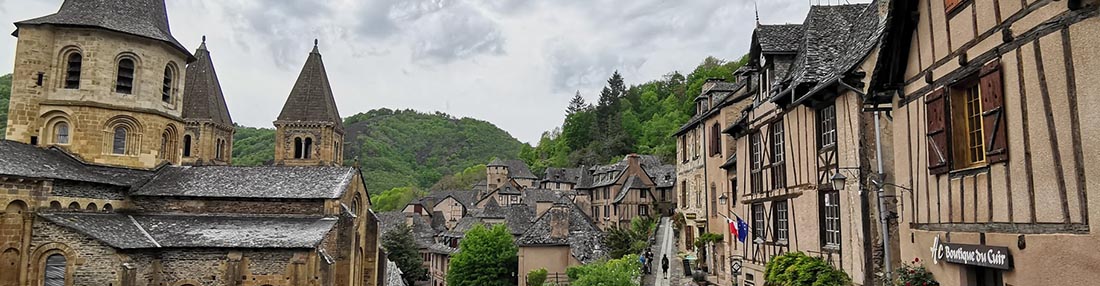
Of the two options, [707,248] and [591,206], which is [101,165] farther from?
[591,206]

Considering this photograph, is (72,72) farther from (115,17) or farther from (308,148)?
(308,148)

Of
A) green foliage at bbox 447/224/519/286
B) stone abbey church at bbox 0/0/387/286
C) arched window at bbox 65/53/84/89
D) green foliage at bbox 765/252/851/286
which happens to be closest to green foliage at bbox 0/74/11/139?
arched window at bbox 65/53/84/89

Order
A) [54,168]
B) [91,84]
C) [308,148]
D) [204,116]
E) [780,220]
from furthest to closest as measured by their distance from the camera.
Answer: [308,148] → [204,116] → [91,84] → [54,168] → [780,220]

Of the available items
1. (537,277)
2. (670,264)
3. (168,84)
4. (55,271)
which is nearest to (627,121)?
(537,277)

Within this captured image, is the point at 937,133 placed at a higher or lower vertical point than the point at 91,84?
lower

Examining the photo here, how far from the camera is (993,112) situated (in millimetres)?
7648

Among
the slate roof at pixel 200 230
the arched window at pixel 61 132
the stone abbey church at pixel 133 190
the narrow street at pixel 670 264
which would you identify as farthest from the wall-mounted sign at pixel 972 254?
the arched window at pixel 61 132

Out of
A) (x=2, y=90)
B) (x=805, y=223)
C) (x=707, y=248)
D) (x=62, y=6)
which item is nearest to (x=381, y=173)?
(x=2, y=90)

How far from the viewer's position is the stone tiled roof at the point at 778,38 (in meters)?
16.1

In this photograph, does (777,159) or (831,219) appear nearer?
(831,219)

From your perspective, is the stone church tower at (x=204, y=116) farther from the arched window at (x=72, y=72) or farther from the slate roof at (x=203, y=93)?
the arched window at (x=72, y=72)

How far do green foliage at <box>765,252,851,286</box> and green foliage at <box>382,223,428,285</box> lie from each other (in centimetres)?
4753

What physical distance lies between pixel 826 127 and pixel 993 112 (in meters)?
5.86

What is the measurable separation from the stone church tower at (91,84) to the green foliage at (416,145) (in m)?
84.9
